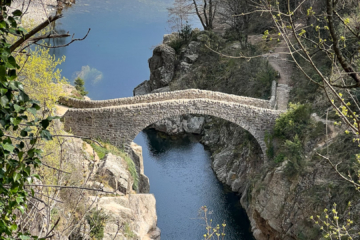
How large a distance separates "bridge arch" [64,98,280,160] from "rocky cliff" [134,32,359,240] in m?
1.56

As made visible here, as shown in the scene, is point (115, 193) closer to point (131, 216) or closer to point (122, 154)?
point (131, 216)

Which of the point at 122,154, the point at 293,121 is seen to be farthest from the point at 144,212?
the point at 293,121

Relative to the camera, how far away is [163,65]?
117ft

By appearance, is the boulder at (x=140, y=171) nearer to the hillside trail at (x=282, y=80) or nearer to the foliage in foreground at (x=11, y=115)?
the hillside trail at (x=282, y=80)

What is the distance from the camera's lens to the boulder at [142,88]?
123 ft

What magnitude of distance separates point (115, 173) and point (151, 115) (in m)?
3.50

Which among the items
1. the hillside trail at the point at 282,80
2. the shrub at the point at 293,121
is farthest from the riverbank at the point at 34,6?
the hillside trail at the point at 282,80

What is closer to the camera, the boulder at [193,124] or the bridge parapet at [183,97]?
the bridge parapet at [183,97]

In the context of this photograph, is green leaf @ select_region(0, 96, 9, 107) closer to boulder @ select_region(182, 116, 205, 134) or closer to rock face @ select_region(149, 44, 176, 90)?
boulder @ select_region(182, 116, 205, 134)

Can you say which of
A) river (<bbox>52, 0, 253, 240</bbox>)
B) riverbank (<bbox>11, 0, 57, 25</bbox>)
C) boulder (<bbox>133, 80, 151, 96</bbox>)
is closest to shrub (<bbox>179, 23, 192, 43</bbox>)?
boulder (<bbox>133, 80, 151, 96</bbox>)

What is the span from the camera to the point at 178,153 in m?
29.0

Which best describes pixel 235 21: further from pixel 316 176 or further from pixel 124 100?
pixel 316 176

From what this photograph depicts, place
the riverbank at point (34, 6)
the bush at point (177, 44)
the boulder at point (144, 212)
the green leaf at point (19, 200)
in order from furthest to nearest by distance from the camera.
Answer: the bush at point (177, 44), the boulder at point (144, 212), the riverbank at point (34, 6), the green leaf at point (19, 200)

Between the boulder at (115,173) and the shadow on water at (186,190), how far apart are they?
333 cm
